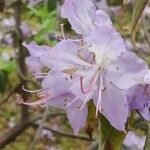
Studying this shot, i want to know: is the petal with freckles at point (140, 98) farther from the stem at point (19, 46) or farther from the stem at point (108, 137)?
the stem at point (19, 46)

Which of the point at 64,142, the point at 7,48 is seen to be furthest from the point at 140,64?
the point at 64,142

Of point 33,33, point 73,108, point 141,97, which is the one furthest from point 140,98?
point 33,33

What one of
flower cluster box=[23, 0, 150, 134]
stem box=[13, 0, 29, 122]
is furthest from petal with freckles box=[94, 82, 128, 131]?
stem box=[13, 0, 29, 122]

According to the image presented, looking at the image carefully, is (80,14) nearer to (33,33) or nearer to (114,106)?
(114,106)

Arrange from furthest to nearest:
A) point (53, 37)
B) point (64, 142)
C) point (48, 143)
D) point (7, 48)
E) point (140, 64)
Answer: point (64, 142), point (48, 143), point (7, 48), point (53, 37), point (140, 64)

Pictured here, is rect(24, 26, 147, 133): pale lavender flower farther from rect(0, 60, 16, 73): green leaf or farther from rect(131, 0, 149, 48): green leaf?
rect(0, 60, 16, 73): green leaf

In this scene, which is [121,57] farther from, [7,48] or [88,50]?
[7,48]
